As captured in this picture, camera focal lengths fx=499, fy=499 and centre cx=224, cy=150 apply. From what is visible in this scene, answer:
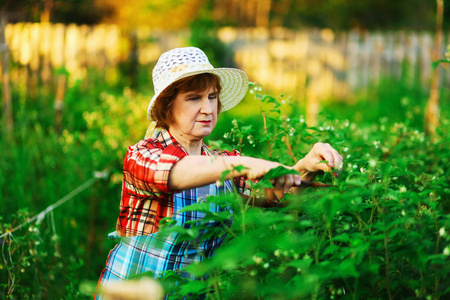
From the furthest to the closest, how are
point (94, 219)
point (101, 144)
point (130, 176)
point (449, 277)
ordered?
1. point (101, 144)
2. point (94, 219)
3. point (130, 176)
4. point (449, 277)

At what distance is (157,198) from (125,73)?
7.77 meters

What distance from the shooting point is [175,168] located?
1685 mm

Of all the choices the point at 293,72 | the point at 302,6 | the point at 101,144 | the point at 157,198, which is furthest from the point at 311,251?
the point at 302,6

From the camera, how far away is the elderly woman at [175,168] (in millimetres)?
1666

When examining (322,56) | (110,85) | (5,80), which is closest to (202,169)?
(5,80)

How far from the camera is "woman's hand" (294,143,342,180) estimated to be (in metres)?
1.75

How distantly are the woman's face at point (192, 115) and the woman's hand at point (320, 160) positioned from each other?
46cm

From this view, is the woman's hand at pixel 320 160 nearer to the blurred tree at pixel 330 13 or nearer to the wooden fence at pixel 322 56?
the wooden fence at pixel 322 56

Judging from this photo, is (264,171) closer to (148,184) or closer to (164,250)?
A: (148,184)

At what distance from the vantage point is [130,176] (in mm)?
1855

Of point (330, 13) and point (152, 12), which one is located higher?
point (330, 13)

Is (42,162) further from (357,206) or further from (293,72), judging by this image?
(293,72)

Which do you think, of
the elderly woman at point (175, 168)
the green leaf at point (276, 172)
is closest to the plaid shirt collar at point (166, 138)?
the elderly woman at point (175, 168)

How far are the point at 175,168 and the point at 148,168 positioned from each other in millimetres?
117
